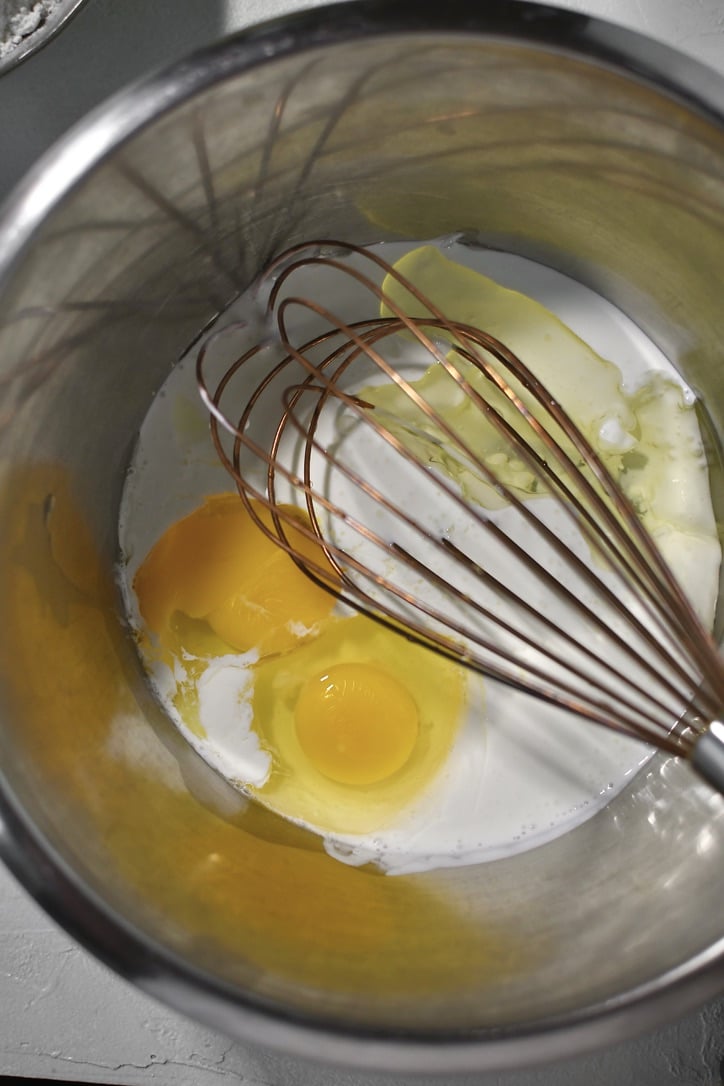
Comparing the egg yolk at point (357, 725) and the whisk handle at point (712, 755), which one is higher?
the whisk handle at point (712, 755)

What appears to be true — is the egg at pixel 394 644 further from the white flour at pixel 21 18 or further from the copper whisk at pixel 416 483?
the white flour at pixel 21 18

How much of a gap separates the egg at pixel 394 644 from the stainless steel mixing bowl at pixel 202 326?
20 mm

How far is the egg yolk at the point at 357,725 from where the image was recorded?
722mm

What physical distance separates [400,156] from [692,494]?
35cm

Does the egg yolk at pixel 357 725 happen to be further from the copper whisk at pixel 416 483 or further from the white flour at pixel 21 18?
the white flour at pixel 21 18

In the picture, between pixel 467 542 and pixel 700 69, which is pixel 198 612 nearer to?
pixel 467 542

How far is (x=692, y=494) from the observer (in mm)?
770

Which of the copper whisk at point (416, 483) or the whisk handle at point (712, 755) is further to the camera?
the copper whisk at point (416, 483)

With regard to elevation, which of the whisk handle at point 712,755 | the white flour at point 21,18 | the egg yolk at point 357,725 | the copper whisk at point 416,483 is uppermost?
the white flour at point 21,18

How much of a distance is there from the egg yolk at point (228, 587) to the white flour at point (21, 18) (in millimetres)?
372

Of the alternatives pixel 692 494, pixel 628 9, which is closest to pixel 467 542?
pixel 692 494

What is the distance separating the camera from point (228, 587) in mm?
740

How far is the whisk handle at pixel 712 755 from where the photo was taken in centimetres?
51

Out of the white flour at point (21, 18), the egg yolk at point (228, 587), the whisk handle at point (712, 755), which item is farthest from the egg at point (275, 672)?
the white flour at point (21, 18)
